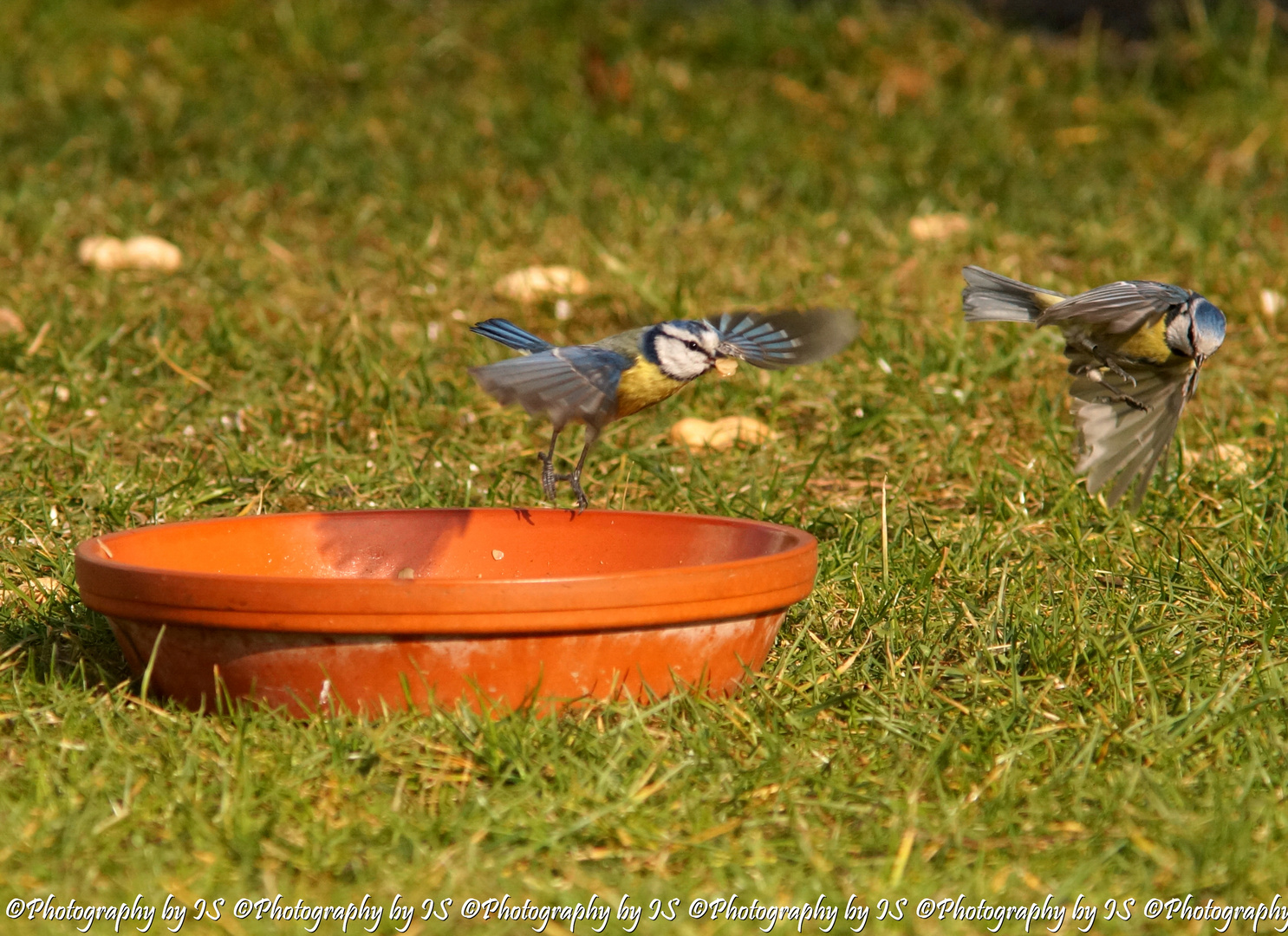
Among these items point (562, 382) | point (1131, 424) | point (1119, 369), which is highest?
point (562, 382)

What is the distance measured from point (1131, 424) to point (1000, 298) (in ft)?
1.32

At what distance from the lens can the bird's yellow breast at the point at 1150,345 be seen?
319cm

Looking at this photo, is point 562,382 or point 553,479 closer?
point 562,382

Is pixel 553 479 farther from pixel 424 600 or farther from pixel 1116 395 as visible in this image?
pixel 1116 395

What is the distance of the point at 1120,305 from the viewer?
303 centimetres

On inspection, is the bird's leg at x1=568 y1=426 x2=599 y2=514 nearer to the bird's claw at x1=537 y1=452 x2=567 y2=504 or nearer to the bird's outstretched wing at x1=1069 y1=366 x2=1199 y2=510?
the bird's claw at x1=537 y1=452 x2=567 y2=504

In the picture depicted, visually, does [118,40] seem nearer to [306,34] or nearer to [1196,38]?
[306,34]

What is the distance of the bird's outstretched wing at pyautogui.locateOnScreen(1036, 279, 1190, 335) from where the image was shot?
3.04 m

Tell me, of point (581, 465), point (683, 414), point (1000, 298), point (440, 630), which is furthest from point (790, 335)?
point (683, 414)

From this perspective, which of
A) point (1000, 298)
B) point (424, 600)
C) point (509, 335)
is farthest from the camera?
point (1000, 298)

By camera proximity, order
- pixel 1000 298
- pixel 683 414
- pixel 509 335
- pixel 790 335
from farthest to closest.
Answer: pixel 683 414 < pixel 1000 298 < pixel 509 335 < pixel 790 335

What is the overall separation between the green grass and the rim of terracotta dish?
174mm

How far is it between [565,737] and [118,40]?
5.67 meters

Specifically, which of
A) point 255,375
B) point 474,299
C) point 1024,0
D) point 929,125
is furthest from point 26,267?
point 1024,0
